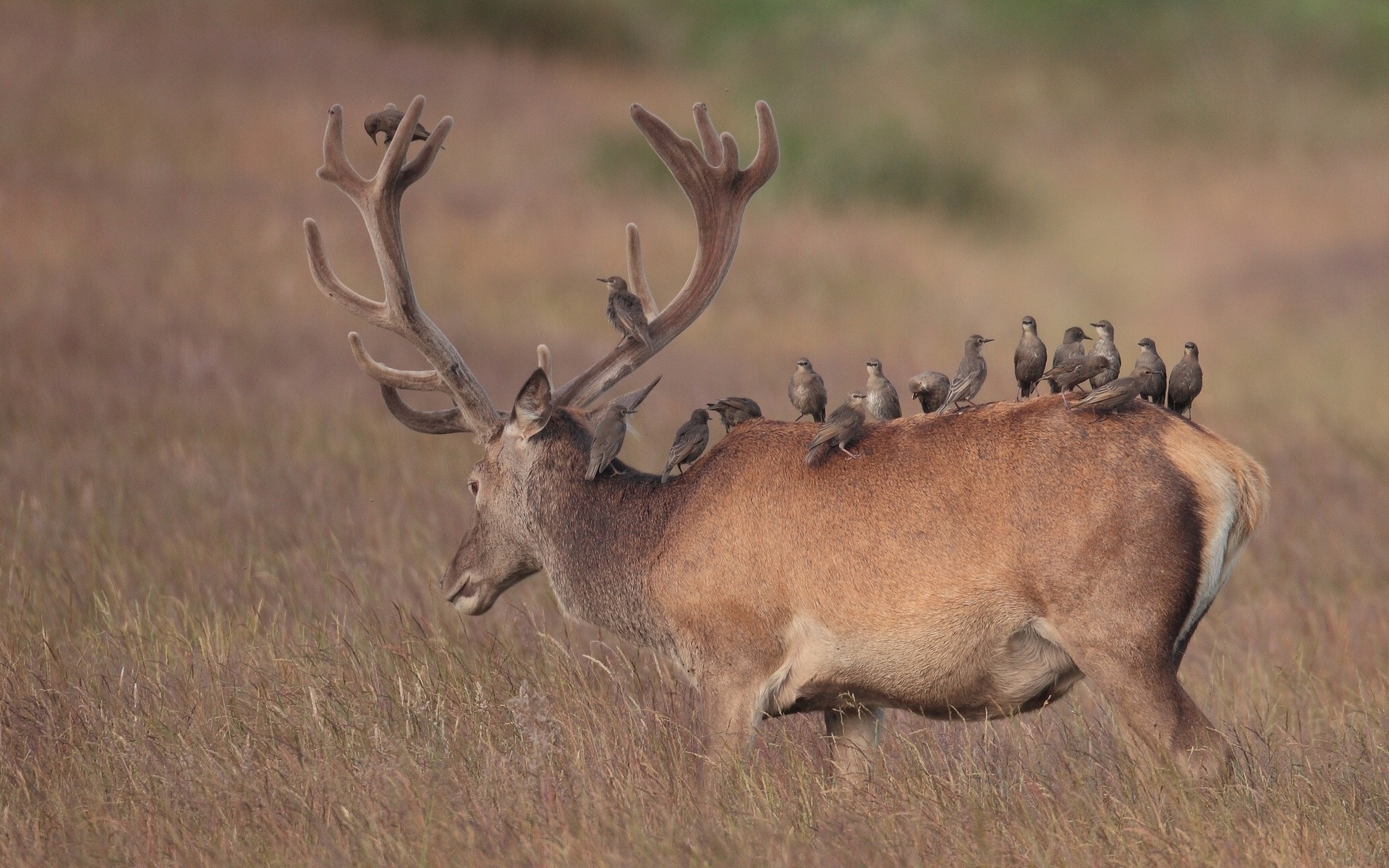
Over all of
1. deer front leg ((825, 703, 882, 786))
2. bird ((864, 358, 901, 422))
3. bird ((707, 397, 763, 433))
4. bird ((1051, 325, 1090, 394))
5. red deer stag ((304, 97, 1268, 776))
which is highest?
bird ((1051, 325, 1090, 394))

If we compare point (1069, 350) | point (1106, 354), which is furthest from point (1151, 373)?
point (1069, 350)

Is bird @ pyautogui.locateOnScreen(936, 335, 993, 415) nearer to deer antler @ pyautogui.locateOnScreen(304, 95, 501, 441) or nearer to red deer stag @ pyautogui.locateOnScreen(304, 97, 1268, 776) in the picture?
red deer stag @ pyautogui.locateOnScreen(304, 97, 1268, 776)

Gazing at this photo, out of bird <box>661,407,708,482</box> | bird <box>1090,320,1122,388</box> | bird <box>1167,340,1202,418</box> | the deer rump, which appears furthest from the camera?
bird <box>661,407,708,482</box>

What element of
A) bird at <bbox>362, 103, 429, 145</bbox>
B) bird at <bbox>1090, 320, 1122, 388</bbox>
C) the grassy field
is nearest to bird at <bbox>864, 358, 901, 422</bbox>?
bird at <bbox>1090, 320, 1122, 388</bbox>

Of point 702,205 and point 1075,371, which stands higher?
point 702,205

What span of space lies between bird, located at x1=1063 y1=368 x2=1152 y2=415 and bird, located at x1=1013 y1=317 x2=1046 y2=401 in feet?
1.83

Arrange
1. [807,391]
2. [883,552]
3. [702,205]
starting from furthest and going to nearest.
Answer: [702,205] → [807,391] → [883,552]

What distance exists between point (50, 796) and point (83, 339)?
833 centimetres

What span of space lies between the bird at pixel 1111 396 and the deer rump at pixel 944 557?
0.04 metres

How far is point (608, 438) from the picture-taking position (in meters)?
5.41

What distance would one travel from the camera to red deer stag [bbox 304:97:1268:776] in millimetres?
4461

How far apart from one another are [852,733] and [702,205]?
83.9 inches

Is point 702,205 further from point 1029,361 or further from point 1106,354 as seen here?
point 1106,354

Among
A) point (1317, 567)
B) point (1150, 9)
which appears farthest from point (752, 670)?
point (1150, 9)
